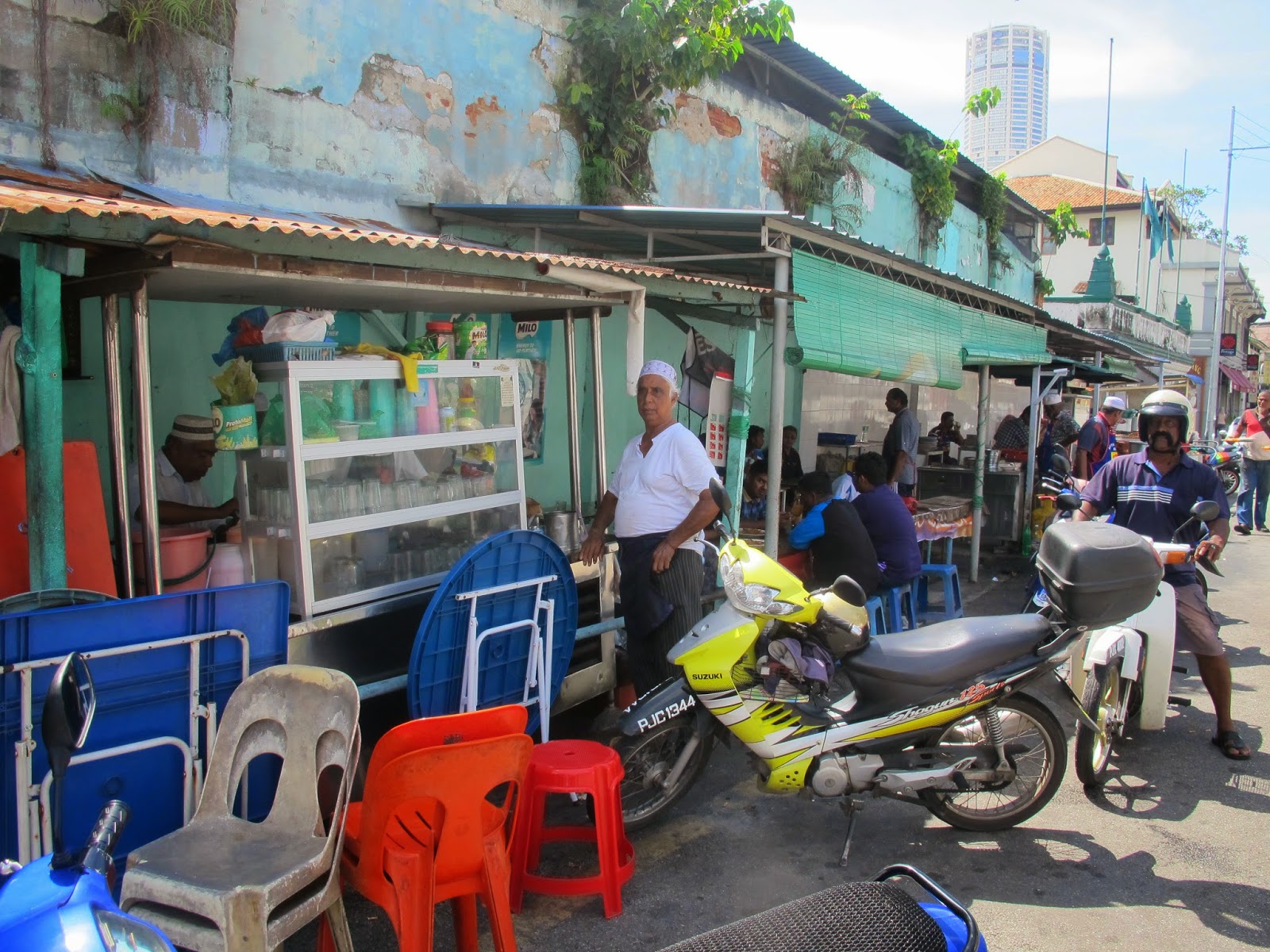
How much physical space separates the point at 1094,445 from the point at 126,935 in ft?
39.9

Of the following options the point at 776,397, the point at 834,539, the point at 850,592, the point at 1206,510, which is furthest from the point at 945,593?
the point at 850,592

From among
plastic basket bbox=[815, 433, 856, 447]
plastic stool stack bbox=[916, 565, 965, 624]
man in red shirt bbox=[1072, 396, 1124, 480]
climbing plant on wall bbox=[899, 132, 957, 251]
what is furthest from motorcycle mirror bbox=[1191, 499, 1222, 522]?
climbing plant on wall bbox=[899, 132, 957, 251]

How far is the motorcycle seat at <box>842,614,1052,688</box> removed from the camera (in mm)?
3703

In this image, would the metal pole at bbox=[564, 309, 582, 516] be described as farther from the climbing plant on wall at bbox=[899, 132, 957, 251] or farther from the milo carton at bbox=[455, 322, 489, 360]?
the climbing plant on wall at bbox=[899, 132, 957, 251]

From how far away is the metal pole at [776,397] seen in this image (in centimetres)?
579

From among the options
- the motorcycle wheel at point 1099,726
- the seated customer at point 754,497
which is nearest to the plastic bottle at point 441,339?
the motorcycle wheel at point 1099,726

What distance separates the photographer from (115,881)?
2.94 metres

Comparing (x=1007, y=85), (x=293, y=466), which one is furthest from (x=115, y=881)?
(x=1007, y=85)

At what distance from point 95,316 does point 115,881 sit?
3128mm

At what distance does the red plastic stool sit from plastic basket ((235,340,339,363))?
1.85 m

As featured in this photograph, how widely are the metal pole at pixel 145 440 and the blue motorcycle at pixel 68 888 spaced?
1.59m

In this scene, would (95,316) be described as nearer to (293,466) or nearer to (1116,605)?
(293,466)

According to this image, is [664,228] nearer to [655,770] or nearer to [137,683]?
[655,770]

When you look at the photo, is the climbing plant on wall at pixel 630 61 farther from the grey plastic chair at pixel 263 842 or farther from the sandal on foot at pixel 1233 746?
the grey plastic chair at pixel 263 842
